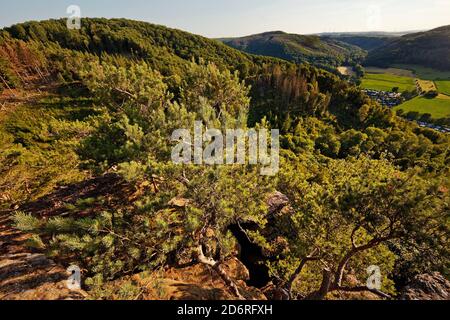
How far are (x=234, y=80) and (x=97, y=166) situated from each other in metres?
14.6

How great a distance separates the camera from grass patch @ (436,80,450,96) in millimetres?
156625

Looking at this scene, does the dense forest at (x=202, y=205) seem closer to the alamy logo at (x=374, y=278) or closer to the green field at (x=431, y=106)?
the alamy logo at (x=374, y=278)

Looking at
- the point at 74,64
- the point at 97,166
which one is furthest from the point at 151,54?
the point at 97,166

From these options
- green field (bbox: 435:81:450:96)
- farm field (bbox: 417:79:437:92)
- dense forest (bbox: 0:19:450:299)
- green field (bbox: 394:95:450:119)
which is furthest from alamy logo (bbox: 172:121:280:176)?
farm field (bbox: 417:79:437:92)

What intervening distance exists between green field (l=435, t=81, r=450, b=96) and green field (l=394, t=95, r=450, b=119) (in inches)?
492

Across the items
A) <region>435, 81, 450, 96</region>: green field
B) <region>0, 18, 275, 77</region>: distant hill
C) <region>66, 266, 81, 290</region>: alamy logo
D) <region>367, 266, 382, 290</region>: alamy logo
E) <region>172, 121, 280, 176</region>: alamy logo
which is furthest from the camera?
<region>435, 81, 450, 96</region>: green field

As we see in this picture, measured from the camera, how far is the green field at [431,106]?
410ft

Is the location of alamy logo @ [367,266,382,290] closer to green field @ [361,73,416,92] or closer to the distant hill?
the distant hill

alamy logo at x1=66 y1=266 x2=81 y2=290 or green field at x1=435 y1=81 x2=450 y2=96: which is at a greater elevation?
green field at x1=435 y1=81 x2=450 y2=96

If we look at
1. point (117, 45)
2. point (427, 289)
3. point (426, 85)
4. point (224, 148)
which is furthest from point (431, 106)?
point (117, 45)

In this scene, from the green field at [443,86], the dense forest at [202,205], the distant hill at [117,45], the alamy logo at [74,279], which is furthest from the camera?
the green field at [443,86]

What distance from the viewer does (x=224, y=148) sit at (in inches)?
585

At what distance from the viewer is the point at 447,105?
13438cm

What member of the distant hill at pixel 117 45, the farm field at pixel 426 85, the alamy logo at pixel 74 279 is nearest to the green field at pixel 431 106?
the farm field at pixel 426 85
